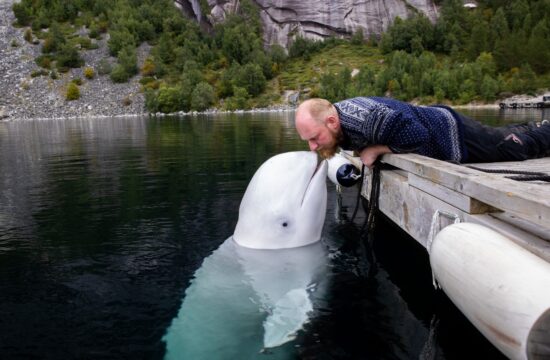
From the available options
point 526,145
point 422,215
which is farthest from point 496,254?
point 526,145

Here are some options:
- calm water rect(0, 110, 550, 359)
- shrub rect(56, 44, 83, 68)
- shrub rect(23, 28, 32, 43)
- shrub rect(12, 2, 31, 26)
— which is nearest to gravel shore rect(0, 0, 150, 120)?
shrub rect(23, 28, 32, 43)

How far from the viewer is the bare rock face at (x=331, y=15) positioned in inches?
4840

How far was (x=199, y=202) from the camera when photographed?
30.2 ft

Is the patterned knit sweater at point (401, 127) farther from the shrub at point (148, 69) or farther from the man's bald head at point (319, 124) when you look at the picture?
the shrub at point (148, 69)

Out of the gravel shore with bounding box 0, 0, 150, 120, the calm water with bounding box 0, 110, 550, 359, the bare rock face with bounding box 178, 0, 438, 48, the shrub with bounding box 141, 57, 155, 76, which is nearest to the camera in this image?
the calm water with bounding box 0, 110, 550, 359

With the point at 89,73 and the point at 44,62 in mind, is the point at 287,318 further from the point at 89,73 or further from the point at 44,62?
the point at 44,62

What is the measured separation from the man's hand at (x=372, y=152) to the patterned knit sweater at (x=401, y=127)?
72 mm

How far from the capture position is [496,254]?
2.64 metres

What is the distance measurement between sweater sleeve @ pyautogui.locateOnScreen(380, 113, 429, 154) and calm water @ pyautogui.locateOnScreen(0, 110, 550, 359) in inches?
57.5

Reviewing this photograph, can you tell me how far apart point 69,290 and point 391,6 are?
437 ft

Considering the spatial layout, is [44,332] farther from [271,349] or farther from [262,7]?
[262,7]

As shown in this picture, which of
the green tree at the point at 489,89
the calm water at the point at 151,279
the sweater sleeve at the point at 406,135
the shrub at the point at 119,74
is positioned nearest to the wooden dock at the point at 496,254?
the sweater sleeve at the point at 406,135

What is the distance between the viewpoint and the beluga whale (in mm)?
3650

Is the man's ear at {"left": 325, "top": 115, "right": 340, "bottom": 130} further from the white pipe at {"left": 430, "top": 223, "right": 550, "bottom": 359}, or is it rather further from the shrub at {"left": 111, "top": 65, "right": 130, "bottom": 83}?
the shrub at {"left": 111, "top": 65, "right": 130, "bottom": 83}
